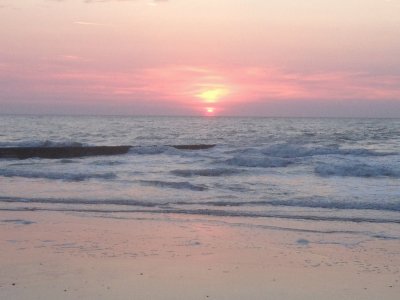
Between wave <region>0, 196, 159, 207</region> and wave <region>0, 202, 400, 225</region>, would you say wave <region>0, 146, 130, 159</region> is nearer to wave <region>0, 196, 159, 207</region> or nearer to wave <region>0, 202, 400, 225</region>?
wave <region>0, 196, 159, 207</region>

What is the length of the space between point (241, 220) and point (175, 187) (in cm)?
556

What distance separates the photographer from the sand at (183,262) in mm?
6176

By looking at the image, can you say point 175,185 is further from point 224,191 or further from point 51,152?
point 51,152

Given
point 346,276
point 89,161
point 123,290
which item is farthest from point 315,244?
point 89,161

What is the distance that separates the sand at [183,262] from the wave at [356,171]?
10.8 m

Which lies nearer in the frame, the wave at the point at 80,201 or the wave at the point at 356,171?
the wave at the point at 80,201

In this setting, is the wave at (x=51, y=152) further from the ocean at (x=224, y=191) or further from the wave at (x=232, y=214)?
the wave at (x=232, y=214)

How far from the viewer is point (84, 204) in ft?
41.3

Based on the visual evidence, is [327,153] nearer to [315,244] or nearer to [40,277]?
[315,244]

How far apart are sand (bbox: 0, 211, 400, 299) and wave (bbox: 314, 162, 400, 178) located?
10.8 metres

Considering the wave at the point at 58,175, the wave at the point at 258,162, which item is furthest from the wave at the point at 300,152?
the wave at the point at 58,175

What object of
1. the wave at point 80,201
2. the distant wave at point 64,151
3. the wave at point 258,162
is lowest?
the wave at point 258,162

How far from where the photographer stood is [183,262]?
24.2 ft

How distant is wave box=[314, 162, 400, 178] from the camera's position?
65.6 feet
